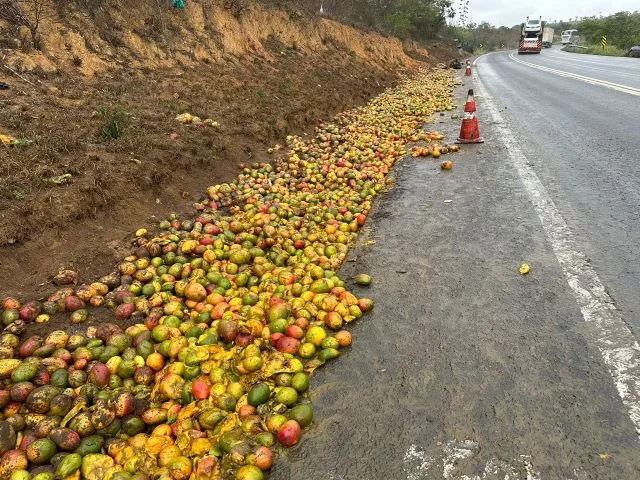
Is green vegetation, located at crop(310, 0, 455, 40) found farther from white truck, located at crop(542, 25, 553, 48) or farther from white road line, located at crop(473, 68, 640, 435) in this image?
white truck, located at crop(542, 25, 553, 48)

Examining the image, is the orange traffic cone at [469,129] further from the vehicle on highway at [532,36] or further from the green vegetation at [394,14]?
the vehicle on highway at [532,36]

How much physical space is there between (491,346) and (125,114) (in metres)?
6.59

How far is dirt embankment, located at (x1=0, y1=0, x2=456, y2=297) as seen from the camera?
452 cm

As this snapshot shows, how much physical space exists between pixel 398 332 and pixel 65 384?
2537 millimetres

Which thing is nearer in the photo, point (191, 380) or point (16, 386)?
point (16, 386)

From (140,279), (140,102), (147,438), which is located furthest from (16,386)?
(140,102)

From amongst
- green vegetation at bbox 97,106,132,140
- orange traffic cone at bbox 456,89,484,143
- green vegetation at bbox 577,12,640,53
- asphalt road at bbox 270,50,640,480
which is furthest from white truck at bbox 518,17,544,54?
green vegetation at bbox 97,106,132,140

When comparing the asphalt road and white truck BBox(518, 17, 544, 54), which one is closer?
the asphalt road

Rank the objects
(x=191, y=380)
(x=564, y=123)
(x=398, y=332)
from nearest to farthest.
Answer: (x=191, y=380) < (x=398, y=332) < (x=564, y=123)

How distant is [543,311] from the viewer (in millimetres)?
3393

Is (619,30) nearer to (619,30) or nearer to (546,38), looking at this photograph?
(619,30)

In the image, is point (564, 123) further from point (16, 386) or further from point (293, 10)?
point (293, 10)

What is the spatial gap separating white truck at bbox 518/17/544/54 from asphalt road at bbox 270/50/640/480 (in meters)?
60.8

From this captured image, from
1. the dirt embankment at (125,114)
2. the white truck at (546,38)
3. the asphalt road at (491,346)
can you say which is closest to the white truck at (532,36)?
the white truck at (546,38)
